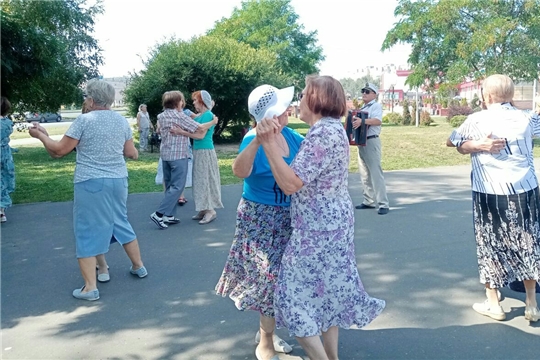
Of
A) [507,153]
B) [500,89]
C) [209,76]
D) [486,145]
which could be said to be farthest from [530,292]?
[209,76]

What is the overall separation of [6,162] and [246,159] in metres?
6.20

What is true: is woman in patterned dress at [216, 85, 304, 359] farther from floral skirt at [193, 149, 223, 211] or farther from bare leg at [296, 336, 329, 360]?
floral skirt at [193, 149, 223, 211]

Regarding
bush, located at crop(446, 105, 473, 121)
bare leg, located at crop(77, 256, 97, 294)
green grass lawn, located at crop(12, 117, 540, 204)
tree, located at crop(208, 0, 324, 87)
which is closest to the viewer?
bare leg, located at crop(77, 256, 97, 294)

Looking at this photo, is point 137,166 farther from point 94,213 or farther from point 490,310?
point 490,310

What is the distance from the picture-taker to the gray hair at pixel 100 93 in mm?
4512

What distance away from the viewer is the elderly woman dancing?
14.6 ft

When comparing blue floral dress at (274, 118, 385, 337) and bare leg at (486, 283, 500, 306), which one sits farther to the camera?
bare leg at (486, 283, 500, 306)

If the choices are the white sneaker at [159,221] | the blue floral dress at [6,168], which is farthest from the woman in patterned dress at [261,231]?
the blue floral dress at [6,168]

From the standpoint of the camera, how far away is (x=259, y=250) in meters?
3.25

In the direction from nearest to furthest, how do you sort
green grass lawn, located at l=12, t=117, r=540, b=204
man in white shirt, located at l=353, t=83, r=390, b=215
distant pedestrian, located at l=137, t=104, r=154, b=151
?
man in white shirt, located at l=353, t=83, r=390, b=215 < green grass lawn, located at l=12, t=117, r=540, b=204 < distant pedestrian, located at l=137, t=104, r=154, b=151

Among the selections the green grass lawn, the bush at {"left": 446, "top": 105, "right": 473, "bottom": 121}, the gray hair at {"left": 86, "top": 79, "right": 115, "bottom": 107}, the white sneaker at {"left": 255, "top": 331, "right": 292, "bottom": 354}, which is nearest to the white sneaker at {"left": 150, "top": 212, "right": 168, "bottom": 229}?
the gray hair at {"left": 86, "top": 79, "right": 115, "bottom": 107}

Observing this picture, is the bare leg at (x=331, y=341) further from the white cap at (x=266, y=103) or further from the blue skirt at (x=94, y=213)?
the blue skirt at (x=94, y=213)

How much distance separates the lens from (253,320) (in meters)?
4.09

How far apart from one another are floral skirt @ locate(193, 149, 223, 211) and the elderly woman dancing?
8.77 ft
